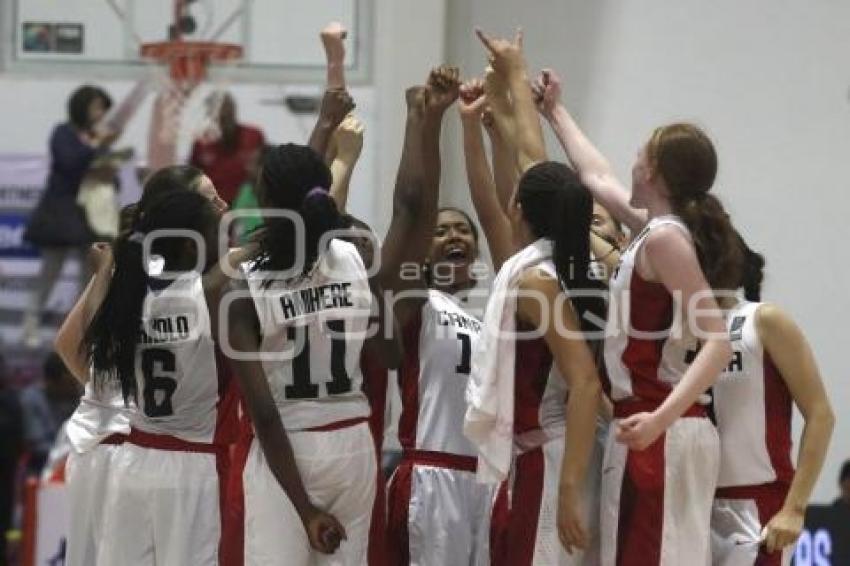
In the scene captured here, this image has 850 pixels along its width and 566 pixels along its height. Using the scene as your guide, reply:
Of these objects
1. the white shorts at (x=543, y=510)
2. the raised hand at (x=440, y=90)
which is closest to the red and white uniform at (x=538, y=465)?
the white shorts at (x=543, y=510)

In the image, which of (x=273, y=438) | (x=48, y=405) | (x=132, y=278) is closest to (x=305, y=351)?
(x=273, y=438)

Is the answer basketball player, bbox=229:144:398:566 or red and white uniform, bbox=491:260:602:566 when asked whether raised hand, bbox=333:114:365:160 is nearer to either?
basketball player, bbox=229:144:398:566

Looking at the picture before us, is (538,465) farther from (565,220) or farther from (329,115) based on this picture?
(329,115)

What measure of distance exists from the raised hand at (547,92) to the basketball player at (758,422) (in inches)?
40.4

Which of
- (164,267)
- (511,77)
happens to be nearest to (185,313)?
(164,267)

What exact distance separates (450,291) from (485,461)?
0.97 metres

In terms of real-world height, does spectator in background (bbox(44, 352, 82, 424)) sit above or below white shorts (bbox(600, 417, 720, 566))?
below

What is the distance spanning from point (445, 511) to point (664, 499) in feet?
3.18

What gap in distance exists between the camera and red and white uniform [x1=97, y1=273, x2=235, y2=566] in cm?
490

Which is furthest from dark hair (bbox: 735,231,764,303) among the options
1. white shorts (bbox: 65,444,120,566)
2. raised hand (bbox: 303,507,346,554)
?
white shorts (bbox: 65,444,120,566)

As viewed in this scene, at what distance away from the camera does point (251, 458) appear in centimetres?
470

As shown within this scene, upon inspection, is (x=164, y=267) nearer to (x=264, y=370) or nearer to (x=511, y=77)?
(x=264, y=370)

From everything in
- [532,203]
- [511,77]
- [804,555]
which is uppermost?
[511,77]

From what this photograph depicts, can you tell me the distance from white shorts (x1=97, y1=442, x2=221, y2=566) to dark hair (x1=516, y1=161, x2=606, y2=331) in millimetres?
1286
